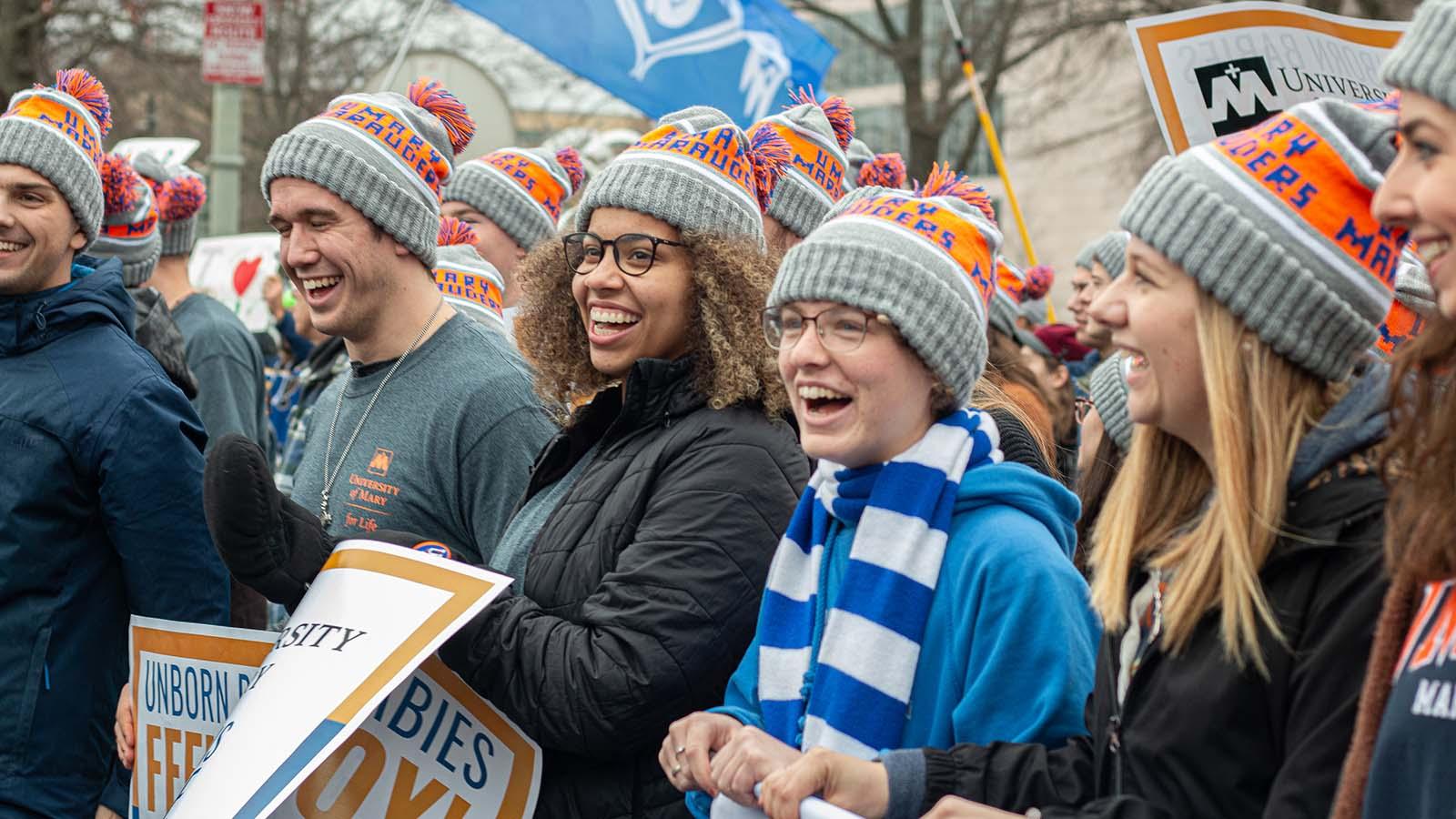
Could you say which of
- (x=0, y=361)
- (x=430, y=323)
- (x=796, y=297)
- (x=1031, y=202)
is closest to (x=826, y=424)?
(x=796, y=297)

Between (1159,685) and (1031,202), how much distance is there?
4879 cm

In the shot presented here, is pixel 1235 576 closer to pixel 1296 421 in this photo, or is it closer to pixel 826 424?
pixel 1296 421

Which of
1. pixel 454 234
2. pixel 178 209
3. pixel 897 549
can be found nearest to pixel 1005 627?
pixel 897 549

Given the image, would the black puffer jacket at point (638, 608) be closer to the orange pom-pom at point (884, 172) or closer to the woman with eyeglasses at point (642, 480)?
the woman with eyeglasses at point (642, 480)

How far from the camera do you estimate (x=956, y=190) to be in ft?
10.8

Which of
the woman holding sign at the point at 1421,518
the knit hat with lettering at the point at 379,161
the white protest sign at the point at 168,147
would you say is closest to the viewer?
the woman holding sign at the point at 1421,518

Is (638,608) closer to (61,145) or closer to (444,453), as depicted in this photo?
(444,453)

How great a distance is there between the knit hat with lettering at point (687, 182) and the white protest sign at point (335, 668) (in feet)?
3.05

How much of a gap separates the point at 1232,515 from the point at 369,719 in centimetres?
183

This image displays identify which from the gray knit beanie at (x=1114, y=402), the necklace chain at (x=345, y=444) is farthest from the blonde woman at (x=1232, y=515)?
the gray knit beanie at (x=1114, y=402)

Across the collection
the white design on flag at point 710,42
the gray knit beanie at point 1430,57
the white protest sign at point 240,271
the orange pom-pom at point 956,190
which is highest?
the white design on flag at point 710,42

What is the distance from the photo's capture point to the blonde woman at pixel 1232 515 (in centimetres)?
216

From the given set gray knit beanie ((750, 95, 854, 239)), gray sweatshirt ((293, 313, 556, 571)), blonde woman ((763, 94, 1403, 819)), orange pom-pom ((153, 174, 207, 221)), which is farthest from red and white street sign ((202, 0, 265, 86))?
blonde woman ((763, 94, 1403, 819))

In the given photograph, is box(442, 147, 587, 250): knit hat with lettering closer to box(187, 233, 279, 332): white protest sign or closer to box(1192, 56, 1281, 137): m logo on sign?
box(1192, 56, 1281, 137): m logo on sign
